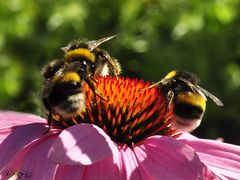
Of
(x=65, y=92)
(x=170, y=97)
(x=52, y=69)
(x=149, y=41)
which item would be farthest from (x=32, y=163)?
(x=149, y=41)

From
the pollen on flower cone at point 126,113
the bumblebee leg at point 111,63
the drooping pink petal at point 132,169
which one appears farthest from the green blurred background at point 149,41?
the drooping pink petal at point 132,169

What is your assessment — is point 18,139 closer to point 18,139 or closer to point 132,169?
point 18,139

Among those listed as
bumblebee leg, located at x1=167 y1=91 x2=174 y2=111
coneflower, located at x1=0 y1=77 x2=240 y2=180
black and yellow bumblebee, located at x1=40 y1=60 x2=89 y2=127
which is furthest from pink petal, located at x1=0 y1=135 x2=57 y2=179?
bumblebee leg, located at x1=167 y1=91 x2=174 y2=111

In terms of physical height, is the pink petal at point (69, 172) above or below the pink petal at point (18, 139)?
below

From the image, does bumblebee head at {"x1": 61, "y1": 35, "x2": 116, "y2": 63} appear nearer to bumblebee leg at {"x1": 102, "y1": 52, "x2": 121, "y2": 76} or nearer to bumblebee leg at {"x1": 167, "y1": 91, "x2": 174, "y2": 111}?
Answer: bumblebee leg at {"x1": 102, "y1": 52, "x2": 121, "y2": 76}

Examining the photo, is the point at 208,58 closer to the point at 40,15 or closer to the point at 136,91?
the point at 40,15

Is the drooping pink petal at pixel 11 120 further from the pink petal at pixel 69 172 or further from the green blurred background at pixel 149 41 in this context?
the green blurred background at pixel 149 41

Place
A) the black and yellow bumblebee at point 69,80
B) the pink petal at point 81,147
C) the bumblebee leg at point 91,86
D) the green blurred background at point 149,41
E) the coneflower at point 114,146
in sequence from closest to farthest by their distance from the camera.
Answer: the pink petal at point 81,147 < the coneflower at point 114,146 < the black and yellow bumblebee at point 69,80 < the bumblebee leg at point 91,86 < the green blurred background at point 149,41
